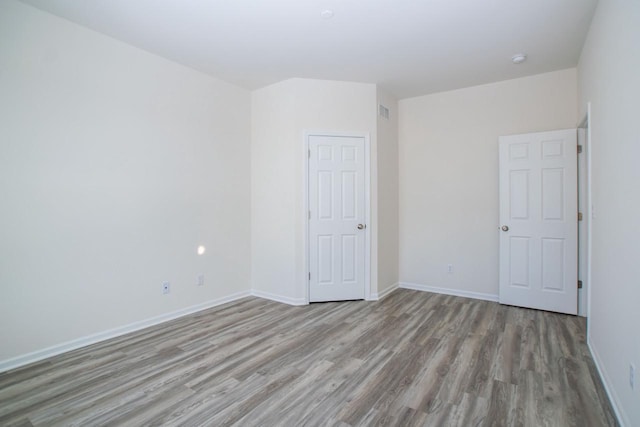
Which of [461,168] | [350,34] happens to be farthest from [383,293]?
[350,34]

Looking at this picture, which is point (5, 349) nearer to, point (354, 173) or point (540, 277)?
point (354, 173)

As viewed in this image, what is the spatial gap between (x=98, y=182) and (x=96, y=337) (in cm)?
141

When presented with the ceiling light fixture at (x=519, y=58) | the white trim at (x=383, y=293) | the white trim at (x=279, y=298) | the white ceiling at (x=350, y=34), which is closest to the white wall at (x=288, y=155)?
the white trim at (x=279, y=298)

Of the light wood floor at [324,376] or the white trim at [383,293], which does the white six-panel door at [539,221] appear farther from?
the white trim at [383,293]

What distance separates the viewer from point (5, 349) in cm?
241

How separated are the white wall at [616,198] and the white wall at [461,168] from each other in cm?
122

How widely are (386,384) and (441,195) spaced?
3.01 m

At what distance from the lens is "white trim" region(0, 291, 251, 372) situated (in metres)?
2.46

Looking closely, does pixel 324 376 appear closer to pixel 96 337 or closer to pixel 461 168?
pixel 96 337

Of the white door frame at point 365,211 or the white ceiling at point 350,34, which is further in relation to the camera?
the white door frame at point 365,211

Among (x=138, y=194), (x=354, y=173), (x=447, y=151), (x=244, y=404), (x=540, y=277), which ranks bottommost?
(x=244, y=404)

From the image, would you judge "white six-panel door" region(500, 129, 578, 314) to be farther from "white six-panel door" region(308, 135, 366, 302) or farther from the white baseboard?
"white six-panel door" region(308, 135, 366, 302)

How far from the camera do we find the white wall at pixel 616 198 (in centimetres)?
166

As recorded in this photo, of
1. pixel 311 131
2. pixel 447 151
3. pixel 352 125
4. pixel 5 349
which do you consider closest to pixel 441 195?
pixel 447 151
